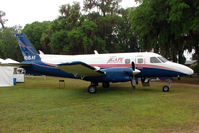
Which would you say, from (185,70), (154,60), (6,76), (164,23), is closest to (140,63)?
(154,60)

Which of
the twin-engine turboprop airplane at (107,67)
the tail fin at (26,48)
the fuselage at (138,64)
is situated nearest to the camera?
the twin-engine turboprop airplane at (107,67)

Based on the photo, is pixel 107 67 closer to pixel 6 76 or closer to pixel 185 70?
pixel 185 70

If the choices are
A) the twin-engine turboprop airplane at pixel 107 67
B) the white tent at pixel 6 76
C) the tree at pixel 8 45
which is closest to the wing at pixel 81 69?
the twin-engine turboprop airplane at pixel 107 67

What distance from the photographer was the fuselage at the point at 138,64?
1233cm

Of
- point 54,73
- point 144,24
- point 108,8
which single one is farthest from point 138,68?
point 108,8

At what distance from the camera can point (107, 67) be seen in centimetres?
1348

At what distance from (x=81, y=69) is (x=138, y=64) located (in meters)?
4.54

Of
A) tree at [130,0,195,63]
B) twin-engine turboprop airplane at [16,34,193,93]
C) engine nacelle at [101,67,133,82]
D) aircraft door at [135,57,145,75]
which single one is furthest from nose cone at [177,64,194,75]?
tree at [130,0,195,63]

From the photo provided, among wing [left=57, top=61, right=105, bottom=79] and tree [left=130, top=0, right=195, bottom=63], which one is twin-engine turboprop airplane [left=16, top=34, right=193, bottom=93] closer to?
wing [left=57, top=61, right=105, bottom=79]

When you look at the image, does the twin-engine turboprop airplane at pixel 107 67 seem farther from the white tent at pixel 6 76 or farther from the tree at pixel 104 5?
the tree at pixel 104 5

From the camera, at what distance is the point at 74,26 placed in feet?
118

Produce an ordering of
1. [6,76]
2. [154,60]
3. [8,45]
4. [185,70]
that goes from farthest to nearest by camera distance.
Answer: [8,45]
[6,76]
[154,60]
[185,70]

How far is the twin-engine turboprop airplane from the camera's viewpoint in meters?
11.3

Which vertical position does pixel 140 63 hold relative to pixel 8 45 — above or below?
below
